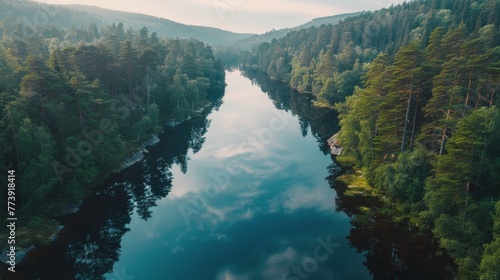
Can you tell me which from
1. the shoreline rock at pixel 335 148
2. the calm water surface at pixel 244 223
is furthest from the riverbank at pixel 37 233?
the shoreline rock at pixel 335 148

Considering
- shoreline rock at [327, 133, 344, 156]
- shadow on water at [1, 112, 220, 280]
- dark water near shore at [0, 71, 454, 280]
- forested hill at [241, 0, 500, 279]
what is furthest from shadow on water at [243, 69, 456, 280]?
shadow on water at [1, 112, 220, 280]

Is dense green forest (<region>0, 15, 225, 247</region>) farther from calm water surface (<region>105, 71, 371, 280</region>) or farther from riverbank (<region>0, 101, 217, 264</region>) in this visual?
calm water surface (<region>105, 71, 371, 280</region>)

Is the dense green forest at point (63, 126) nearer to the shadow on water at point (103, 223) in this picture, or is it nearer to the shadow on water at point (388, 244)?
the shadow on water at point (103, 223)

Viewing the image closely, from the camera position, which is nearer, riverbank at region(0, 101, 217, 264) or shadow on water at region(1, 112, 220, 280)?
shadow on water at region(1, 112, 220, 280)

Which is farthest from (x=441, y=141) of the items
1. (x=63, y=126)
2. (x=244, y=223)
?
(x=63, y=126)

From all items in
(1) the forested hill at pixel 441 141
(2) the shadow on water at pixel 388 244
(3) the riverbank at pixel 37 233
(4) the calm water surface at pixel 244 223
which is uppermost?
(1) the forested hill at pixel 441 141

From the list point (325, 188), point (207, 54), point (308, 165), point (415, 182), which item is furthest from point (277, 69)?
point (415, 182)

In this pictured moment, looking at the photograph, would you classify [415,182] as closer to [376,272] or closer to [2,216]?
[376,272]
